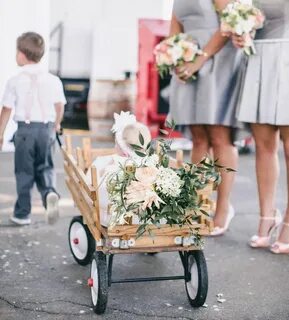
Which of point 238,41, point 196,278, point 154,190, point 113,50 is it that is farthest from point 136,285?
point 113,50

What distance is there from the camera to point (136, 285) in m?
3.70

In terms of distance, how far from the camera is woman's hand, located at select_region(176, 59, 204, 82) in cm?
441

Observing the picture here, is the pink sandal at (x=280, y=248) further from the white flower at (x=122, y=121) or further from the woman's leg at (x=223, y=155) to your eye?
the white flower at (x=122, y=121)

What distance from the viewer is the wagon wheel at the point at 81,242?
3.88m

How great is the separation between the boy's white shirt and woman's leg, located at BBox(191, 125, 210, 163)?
3.51ft

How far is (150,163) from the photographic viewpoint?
10.4 ft

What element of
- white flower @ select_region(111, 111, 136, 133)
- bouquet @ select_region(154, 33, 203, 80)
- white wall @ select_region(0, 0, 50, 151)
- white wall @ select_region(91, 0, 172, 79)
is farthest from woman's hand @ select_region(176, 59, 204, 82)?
white wall @ select_region(91, 0, 172, 79)

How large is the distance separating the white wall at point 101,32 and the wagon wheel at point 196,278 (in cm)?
783

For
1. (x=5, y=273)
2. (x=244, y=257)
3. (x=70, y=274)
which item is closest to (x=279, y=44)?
(x=244, y=257)

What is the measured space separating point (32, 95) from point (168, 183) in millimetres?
1981

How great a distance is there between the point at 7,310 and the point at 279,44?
2.25 m

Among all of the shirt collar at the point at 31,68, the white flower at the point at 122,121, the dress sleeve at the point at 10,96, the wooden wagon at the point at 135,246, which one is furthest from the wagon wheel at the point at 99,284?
the shirt collar at the point at 31,68

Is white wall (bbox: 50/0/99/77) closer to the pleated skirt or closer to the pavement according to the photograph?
the pavement

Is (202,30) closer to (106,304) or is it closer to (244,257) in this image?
(244,257)
